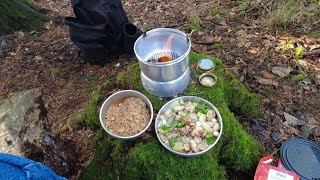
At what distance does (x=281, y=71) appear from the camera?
328cm

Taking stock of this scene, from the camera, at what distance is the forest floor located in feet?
9.71

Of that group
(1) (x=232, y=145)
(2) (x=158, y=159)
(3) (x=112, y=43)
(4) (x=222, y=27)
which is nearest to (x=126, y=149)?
(2) (x=158, y=159)

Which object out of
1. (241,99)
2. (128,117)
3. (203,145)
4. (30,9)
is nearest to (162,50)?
(128,117)

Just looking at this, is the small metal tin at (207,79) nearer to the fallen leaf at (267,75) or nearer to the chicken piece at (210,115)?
the chicken piece at (210,115)

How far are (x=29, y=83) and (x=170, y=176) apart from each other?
7.68 feet

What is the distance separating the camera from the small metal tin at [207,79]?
99.9 inches

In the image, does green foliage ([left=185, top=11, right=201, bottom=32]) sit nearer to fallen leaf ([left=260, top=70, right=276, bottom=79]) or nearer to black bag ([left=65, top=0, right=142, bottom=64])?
black bag ([left=65, top=0, right=142, bottom=64])

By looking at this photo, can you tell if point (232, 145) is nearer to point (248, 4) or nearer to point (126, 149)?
point (126, 149)

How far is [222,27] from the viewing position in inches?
157

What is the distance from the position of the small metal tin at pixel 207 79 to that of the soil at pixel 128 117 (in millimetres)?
555

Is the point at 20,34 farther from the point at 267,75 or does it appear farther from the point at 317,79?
the point at 317,79

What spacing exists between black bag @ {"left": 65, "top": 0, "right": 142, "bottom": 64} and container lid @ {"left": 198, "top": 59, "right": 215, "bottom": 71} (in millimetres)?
1369

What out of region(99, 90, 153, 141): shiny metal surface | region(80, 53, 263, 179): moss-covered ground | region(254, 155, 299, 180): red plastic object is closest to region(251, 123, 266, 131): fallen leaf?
region(80, 53, 263, 179): moss-covered ground

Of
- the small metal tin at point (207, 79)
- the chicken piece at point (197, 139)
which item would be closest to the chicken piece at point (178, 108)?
the chicken piece at point (197, 139)
